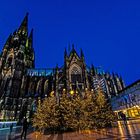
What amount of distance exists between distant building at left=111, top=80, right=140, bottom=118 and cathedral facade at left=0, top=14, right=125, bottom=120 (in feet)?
35.3

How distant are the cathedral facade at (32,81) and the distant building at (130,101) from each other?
10.7 metres

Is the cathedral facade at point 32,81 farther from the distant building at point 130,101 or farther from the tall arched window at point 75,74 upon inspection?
the distant building at point 130,101

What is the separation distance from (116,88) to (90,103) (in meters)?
40.2

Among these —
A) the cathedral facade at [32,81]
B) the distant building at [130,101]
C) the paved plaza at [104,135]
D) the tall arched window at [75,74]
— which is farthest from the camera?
the tall arched window at [75,74]

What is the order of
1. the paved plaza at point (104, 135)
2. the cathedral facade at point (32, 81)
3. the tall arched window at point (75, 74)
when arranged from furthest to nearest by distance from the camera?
the tall arched window at point (75, 74) → the cathedral facade at point (32, 81) → the paved plaza at point (104, 135)

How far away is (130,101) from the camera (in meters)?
25.6

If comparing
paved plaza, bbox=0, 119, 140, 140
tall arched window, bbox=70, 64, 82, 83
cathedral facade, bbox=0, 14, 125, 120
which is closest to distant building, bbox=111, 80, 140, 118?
cathedral facade, bbox=0, 14, 125, 120

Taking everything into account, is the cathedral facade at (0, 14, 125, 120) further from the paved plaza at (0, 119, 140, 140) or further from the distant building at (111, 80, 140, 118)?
the paved plaza at (0, 119, 140, 140)

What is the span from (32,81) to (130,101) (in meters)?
36.6

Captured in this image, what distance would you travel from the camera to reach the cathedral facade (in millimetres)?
42706

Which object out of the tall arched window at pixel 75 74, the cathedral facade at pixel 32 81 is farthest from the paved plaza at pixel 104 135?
the tall arched window at pixel 75 74

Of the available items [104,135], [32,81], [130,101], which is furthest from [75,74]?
[104,135]

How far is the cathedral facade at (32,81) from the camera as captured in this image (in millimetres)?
42706

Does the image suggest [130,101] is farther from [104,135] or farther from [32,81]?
[32,81]
